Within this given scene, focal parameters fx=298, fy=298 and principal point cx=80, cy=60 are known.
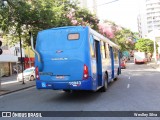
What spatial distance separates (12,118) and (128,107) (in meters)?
3.94

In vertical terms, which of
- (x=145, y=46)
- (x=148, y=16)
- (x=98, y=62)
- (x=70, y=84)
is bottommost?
(x=70, y=84)

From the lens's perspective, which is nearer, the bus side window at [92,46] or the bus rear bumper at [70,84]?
the bus rear bumper at [70,84]

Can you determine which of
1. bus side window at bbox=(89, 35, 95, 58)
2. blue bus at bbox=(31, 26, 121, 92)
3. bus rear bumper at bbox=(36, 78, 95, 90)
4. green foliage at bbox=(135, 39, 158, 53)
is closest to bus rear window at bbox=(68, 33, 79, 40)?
blue bus at bbox=(31, 26, 121, 92)

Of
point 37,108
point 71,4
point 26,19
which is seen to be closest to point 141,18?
point 71,4

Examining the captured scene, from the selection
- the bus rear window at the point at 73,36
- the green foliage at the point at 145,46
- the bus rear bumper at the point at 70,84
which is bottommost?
the bus rear bumper at the point at 70,84

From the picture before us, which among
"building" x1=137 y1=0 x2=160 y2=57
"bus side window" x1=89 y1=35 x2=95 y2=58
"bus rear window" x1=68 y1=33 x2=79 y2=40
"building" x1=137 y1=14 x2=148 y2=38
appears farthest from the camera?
"building" x1=137 y1=14 x2=148 y2=38

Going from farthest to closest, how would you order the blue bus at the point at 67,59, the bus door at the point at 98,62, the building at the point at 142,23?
the building at the point at 142,23 < the bus door at the point at 98,62 < the blue bus at the point at 67,59

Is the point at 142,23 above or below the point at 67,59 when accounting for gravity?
above

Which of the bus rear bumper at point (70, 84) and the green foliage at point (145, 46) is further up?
the green foliage at point (145, 46)

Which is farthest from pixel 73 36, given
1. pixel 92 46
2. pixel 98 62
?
pixel 98 62

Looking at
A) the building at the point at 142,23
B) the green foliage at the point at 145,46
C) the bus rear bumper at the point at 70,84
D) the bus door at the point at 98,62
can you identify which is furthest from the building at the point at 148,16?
the bus rear bumper at the point at 70,84

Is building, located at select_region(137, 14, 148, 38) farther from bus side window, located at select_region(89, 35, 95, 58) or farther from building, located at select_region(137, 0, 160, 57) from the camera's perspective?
bus side window, located at select_region(89, 35, 95, 58)

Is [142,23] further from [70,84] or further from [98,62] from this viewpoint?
[70,84]

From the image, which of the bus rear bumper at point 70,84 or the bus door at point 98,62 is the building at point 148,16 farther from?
the bus rear bumper at point 70,84
